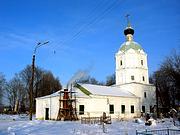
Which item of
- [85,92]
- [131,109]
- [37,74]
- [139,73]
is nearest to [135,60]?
[139,73]

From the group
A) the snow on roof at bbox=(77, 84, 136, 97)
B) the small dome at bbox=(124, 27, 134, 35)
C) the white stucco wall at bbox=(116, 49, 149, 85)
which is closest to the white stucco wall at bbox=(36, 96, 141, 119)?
the snow on roof at bbox=(77, 84, 136, 97)

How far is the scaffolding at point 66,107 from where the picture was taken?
36875mm

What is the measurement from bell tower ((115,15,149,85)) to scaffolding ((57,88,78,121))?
597 inches

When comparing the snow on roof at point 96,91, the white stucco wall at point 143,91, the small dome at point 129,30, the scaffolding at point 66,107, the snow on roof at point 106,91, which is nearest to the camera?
the scaffolding at point 66,107

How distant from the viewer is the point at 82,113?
39406mm

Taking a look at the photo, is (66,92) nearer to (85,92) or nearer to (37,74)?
(85,92)

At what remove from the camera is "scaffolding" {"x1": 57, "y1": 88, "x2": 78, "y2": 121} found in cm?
3688

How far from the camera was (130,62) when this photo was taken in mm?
49812

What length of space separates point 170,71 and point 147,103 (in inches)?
291

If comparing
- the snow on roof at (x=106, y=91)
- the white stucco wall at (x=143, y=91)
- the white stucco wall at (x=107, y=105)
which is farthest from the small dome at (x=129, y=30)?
the white stucco wall at (x=107, y=105)

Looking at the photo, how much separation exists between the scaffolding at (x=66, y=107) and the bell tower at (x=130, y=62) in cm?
1517

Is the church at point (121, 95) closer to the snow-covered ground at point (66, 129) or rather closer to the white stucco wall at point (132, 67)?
the white stucco wall at point (132, 67)

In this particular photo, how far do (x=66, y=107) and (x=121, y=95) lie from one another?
464 inches

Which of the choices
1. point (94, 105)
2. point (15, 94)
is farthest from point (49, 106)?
point (15, 94)
